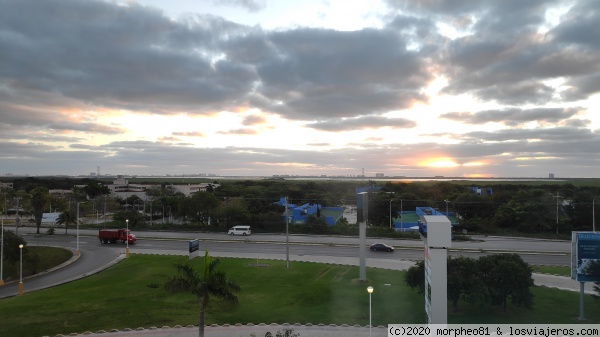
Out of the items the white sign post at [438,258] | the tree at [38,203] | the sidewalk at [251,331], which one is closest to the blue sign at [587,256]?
the sidewalk at [251,331]

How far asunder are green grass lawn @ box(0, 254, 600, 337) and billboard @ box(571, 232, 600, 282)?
2243 mm

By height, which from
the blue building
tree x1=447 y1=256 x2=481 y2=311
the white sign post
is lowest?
the blue building

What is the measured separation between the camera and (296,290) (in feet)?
89.1

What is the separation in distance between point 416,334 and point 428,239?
611 centimetres

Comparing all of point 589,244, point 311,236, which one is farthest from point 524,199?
point 589,244

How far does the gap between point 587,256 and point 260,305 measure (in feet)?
59.9

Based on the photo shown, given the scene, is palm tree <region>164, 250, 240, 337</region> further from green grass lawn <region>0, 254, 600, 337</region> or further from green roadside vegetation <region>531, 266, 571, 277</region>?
green roadside vegetation <region>531, 266, 571, 277</region>

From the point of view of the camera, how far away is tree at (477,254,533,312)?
21250 mm

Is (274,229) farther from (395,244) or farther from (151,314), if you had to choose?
(151,314)

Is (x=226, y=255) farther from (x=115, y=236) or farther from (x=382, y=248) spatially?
(x=115, y=236)

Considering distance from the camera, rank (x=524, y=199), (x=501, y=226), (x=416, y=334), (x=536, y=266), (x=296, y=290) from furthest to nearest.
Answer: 1. (x=524, y=199)
2. (x=501, y=226)
3. (x=536, y=266)
4. (x=296, y=290)
5. (x=416, y=334)

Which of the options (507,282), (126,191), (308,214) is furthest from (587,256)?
(126,191)

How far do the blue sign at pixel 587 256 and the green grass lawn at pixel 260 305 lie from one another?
7.34 feet

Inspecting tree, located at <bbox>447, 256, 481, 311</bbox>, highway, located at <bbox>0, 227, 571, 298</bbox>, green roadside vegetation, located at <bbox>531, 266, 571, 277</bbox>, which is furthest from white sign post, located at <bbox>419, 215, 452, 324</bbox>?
green roadside vegetation, located at <bbox>531, 266, 571, 277</bbox>
